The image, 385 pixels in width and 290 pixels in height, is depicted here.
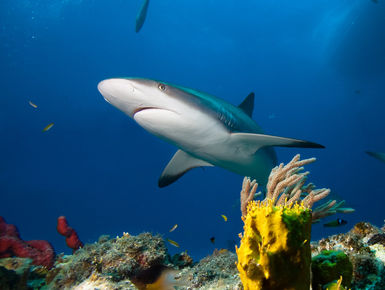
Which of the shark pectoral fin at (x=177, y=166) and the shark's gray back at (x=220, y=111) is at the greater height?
the shark's gray back at (x=220, y=111)

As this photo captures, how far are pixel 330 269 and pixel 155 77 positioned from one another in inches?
2951

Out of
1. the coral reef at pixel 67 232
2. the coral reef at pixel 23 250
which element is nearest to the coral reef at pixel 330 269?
the coral reef at pixel 23 250

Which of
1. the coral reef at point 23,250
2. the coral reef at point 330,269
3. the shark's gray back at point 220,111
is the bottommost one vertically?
the coral reef at point 330,269

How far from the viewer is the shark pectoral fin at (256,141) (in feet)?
12.6

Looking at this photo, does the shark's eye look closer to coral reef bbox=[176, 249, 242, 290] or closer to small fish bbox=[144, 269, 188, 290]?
coral reef bbox=[176, 249, 242, 290]

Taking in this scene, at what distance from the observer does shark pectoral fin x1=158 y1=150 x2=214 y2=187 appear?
5801 millimetres

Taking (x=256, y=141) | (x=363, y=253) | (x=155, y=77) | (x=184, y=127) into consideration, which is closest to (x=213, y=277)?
(x=363, y=253)

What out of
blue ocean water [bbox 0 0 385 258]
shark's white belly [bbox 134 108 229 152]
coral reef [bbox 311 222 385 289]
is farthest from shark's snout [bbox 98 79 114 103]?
blue ocean water [bbox 0 0 385 258]

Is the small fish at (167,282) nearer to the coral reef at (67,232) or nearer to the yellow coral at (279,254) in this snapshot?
the yellow coral at (279,254)

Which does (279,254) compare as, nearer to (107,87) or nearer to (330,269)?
(330,269)

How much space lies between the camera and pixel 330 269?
157cm

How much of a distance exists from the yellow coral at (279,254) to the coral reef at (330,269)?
0.40m

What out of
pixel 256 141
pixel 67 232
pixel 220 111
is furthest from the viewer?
pixel 67 232

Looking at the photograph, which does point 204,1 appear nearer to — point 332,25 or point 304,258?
point 332,25
